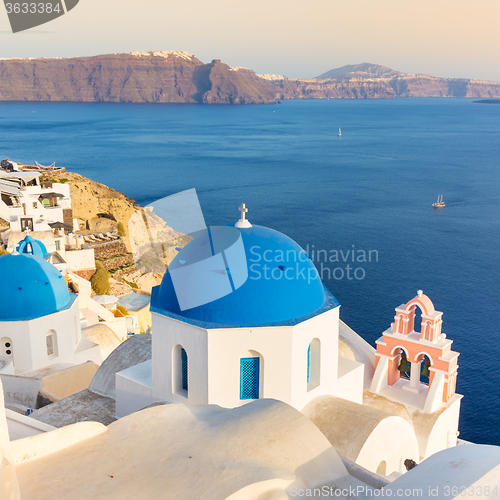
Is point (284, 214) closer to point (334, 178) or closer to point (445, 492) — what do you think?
point (334, 178)

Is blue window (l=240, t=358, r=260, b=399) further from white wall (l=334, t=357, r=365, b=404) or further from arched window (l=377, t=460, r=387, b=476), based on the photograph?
arched window (l=377, t=460, r=387, b=476)

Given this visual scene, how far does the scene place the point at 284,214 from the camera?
54344 millimetres

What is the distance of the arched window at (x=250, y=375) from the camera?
32.2 ft

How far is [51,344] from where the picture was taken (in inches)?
649

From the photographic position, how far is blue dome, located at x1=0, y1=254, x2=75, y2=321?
15.6 metres

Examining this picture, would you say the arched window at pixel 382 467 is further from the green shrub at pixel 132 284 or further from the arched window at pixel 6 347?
the green shrub at pixel 132 284

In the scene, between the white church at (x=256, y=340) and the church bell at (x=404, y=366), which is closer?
the white church at (x=256, y=340)

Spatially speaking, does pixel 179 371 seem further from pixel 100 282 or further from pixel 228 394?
pixel 100 282

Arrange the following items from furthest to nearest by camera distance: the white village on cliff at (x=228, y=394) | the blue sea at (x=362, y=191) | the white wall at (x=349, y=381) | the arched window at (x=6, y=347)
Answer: the blue sea at (x=362, y=191), the arched window at (x=6, y=347), the white wall at (x=349, y=381), the white village on cliff at (x=228, y=394)

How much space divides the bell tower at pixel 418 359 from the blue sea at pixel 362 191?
11.4 meters

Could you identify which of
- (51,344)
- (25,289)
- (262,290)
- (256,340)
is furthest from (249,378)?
(51,344)

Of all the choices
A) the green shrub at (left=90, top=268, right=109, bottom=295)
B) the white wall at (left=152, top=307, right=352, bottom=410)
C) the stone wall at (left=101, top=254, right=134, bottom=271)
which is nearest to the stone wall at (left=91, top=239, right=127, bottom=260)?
the stone wall at (left=101, top=254, right=134, bottom=271)

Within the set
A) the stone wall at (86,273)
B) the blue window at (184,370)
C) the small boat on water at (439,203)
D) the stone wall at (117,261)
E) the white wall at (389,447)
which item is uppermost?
the blue window at (184,370)

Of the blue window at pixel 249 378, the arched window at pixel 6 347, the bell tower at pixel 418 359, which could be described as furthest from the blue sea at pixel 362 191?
the arched window at pixel 6 347
